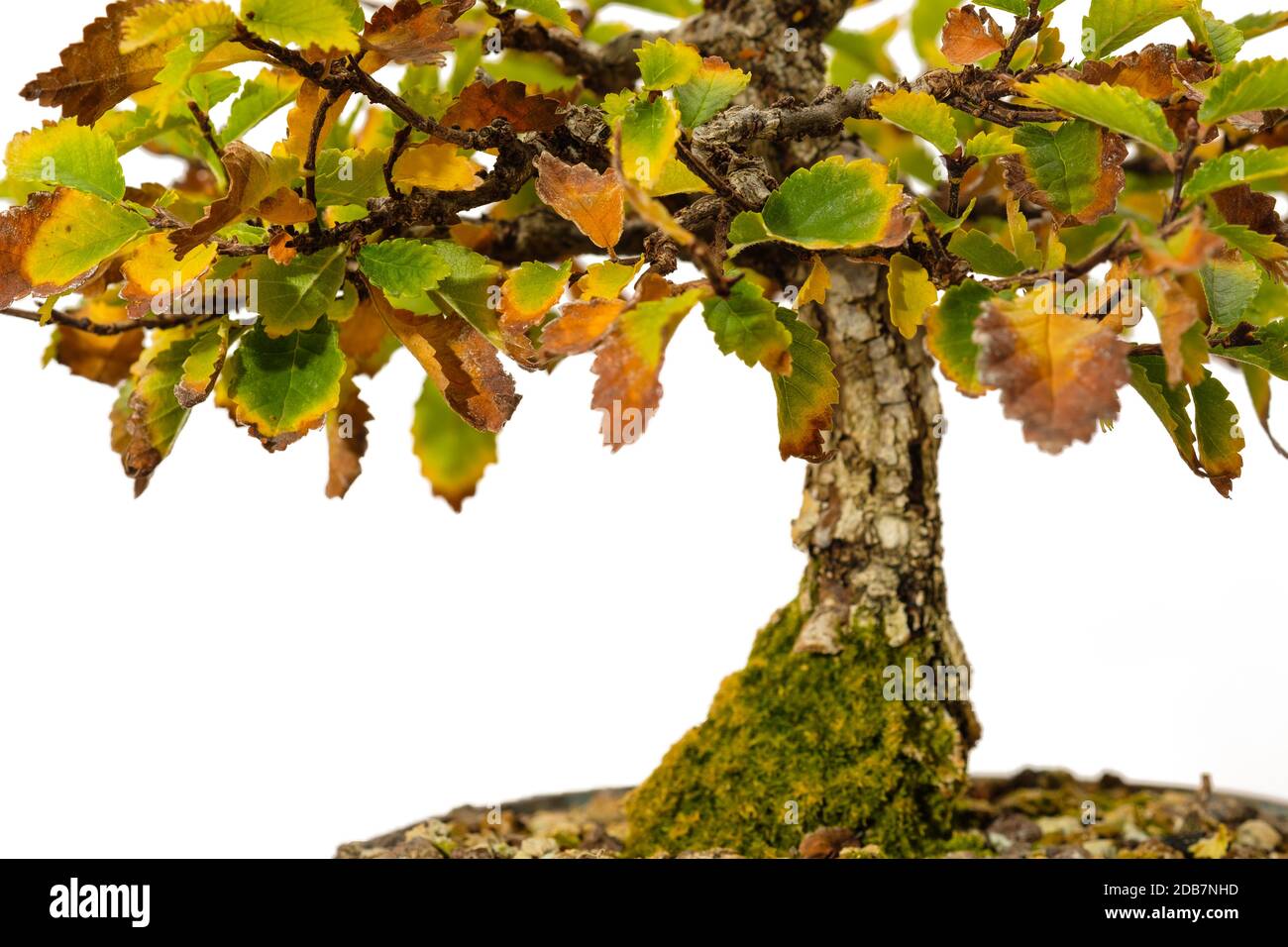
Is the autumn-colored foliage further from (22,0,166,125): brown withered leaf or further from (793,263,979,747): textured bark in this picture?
(793,263,979,747): textured bark

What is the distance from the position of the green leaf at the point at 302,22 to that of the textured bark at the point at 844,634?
1.69 feet

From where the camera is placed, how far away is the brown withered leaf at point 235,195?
72 cm

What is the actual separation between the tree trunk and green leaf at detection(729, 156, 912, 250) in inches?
17.5

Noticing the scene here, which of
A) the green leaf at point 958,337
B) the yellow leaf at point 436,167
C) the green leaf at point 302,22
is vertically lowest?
the green leaf at point 958,337

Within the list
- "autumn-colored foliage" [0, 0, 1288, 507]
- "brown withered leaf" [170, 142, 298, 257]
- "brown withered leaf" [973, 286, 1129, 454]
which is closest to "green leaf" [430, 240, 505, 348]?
"autumn-colored foliage" [0, 0, 1288, 507]

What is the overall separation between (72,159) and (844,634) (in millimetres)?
745

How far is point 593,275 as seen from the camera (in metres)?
0.73

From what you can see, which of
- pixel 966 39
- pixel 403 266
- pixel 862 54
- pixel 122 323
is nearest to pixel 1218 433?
pixel 966 39

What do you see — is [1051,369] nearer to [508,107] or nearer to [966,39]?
[966,39]

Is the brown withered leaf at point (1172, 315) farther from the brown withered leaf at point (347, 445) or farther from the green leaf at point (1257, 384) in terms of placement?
the brown withered leaf at point (347, 445)

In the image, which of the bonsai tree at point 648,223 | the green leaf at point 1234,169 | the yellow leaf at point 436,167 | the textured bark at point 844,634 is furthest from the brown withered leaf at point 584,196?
the textured bark at point 844,634

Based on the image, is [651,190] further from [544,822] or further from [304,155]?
[544,822]

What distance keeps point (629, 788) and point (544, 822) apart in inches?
5.6
